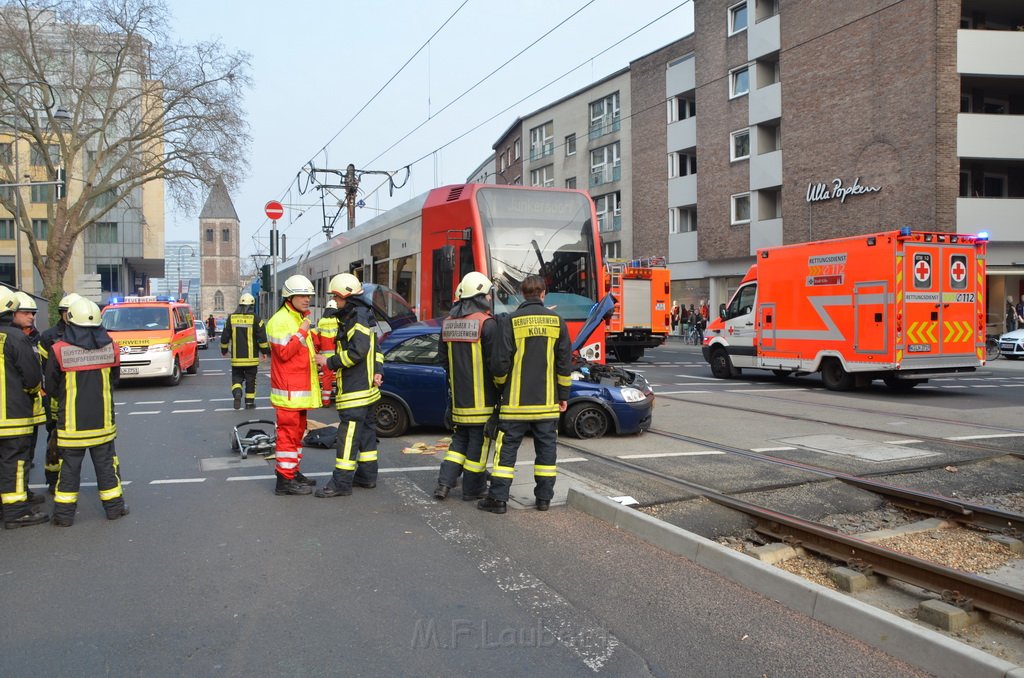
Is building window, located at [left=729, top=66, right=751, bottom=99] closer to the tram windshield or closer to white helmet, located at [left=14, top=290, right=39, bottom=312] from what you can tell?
the tram windshield

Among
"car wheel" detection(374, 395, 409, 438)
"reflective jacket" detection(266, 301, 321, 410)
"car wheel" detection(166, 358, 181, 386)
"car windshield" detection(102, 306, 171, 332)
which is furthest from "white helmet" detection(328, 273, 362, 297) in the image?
"car windshield" detection(102, 306, 171, 332)

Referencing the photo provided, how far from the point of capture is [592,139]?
4575 cm

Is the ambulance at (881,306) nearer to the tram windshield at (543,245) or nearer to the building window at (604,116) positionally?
the tram windshield at (543,245)

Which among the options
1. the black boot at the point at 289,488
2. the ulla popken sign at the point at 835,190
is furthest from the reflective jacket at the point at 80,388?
the ulla popken sign at the point at 835,190

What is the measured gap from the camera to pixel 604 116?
1764 inches

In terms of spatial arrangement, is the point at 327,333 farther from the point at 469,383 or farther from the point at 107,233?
the point at 107,233

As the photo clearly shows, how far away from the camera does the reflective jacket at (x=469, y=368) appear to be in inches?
243

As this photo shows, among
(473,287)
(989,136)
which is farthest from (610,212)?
(473,287)

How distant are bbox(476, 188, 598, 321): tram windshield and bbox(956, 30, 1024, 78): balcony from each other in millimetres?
20633

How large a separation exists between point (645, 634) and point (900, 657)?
1.10 metres

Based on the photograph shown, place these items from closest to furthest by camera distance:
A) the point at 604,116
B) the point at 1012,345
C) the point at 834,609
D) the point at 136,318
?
the point at 834,609
the point at 136,318
the point at 1012,345
the point at 604,116

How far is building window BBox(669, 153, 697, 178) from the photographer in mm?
39125

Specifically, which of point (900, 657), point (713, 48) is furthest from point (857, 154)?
point (900, 657)

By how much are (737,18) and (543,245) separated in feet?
89.4
